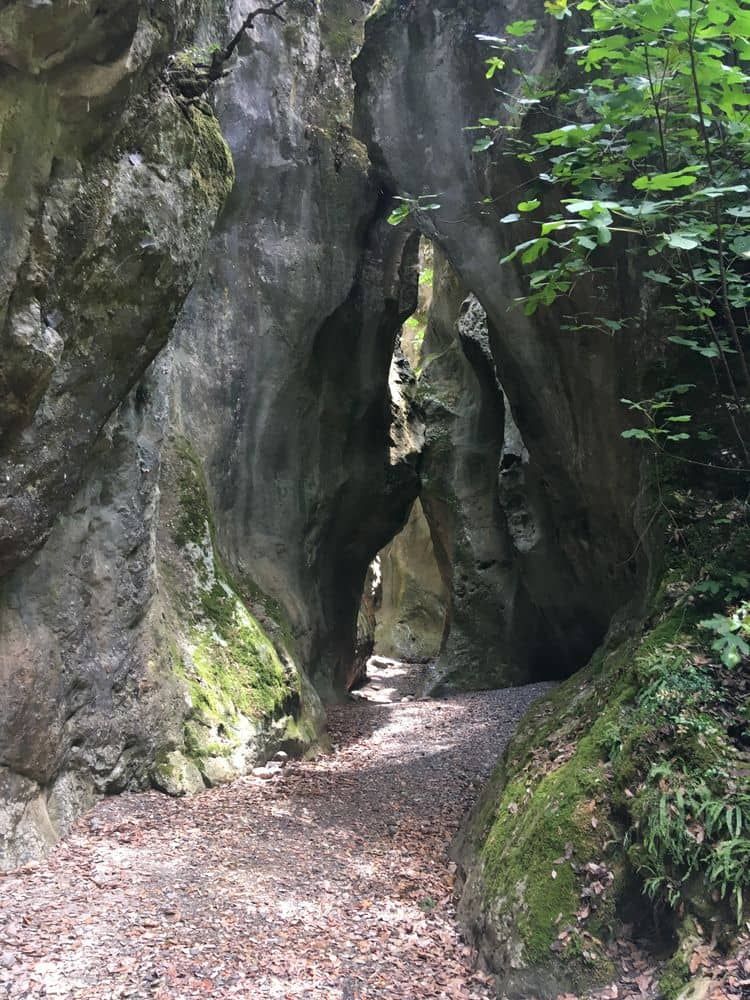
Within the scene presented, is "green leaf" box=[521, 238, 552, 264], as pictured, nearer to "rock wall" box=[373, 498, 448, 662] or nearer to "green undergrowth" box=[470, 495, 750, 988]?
"green undergrowth" box=[470, 495, 750, 988]

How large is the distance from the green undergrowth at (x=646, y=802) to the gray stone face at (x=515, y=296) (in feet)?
5.94

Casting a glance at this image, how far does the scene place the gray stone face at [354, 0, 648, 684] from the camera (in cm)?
816

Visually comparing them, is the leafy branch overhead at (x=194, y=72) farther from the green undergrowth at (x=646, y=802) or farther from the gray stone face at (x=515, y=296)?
the green undergrowth at (x=646, y=802)

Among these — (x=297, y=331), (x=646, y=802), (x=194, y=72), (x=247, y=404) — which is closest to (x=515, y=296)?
(x=297, y=331)

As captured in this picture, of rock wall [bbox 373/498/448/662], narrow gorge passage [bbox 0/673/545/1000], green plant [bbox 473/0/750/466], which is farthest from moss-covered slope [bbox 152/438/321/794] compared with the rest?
rock wall [bbox 373/498/448/662]

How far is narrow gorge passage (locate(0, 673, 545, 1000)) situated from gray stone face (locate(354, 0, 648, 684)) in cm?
302

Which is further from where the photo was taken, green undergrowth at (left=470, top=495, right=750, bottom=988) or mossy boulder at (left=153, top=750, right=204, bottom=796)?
mossy boulder at (left=153, top=750, right=204, bottom=796)

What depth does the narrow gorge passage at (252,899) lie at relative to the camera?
12.2 feet

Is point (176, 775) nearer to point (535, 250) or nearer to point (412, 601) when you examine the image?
point (535, 250)

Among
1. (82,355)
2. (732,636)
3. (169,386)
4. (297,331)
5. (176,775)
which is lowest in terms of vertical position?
(176,775)

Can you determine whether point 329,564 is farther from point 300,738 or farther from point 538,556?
point 300,738

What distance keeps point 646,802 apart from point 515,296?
6.87 m

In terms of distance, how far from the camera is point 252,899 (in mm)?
4543

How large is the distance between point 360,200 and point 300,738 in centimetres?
825
